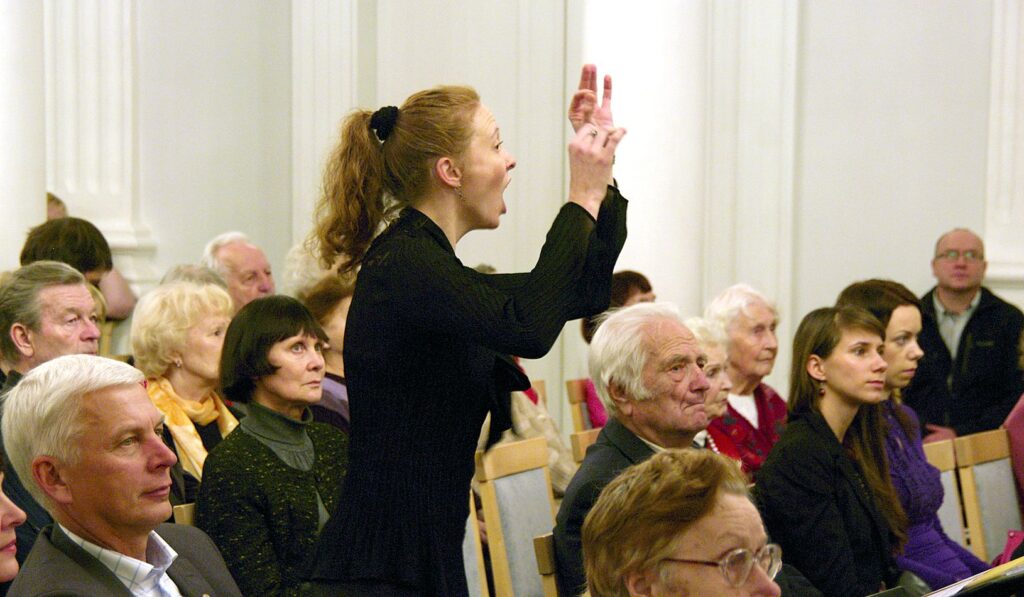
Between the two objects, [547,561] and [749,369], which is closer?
[547,561]

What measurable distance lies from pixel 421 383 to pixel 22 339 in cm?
184

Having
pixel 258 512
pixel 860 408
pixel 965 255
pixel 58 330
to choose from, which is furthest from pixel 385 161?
pixel 965 255

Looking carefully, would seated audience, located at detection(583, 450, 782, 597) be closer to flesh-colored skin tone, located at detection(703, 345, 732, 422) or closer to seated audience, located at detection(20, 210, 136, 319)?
flesh-colored skin tone, located at detection(703, 345, 732, 422)

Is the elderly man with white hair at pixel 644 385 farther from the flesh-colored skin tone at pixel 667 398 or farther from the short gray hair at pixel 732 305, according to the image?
the short gray hair at pixel 732 305

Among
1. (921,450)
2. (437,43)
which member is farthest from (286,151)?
(921,450)

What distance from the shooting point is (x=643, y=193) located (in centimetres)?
554

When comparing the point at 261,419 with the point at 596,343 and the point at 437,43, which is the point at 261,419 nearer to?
the point at 596,343

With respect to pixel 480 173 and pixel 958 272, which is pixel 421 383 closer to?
pixel 480 173

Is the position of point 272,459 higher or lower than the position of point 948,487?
higher

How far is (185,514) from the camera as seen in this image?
2.97 metres

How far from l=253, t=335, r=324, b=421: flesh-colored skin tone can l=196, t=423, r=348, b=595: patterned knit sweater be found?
0.19 m

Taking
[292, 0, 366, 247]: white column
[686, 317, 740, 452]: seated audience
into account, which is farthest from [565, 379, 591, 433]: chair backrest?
[292, 0, 366, 247]: white column

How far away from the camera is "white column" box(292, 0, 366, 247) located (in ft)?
22.3

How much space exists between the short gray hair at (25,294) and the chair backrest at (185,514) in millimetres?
808
